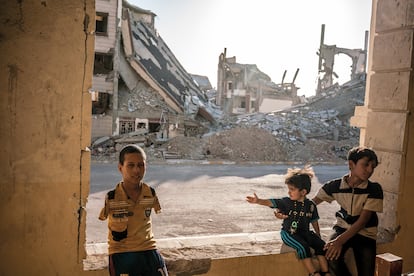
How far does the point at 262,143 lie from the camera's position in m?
20.9

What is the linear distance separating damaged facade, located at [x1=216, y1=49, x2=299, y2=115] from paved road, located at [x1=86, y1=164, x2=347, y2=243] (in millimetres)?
26110

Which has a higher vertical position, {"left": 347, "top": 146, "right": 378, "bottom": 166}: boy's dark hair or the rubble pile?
A: {"left": 347, "top": 146, "right": 378, "bottom": 166}: boy's dark hair

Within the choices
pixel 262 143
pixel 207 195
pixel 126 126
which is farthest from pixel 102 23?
pixel 207 195

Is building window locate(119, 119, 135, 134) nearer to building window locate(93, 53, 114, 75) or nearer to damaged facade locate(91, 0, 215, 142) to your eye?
damaged facade locate(91, 0, 215, 142)

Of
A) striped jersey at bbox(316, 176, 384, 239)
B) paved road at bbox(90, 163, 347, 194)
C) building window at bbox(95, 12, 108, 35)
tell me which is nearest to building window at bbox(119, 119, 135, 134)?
building window at bbox(95, 12, 108, 35)

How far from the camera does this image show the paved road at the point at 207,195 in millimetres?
7461

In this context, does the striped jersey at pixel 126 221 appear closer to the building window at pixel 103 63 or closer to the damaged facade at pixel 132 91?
the damaged facade at pixel 132 91

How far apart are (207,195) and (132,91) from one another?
1486 cm

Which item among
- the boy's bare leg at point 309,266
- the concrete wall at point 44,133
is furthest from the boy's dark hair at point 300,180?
the concrete wall at point 44,133

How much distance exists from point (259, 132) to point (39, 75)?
19.5 m

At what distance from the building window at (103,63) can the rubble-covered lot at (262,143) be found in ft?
14.0

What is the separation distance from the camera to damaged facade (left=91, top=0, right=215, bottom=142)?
72.1 feet

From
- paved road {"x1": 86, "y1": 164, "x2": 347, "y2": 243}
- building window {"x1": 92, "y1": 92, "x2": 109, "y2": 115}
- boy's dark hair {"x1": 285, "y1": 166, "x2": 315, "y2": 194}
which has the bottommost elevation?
paved road {"x1": 86, "y1": 164, "x2": 347, "y2": 243}

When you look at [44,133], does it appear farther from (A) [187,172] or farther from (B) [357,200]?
(A) [187,172]
